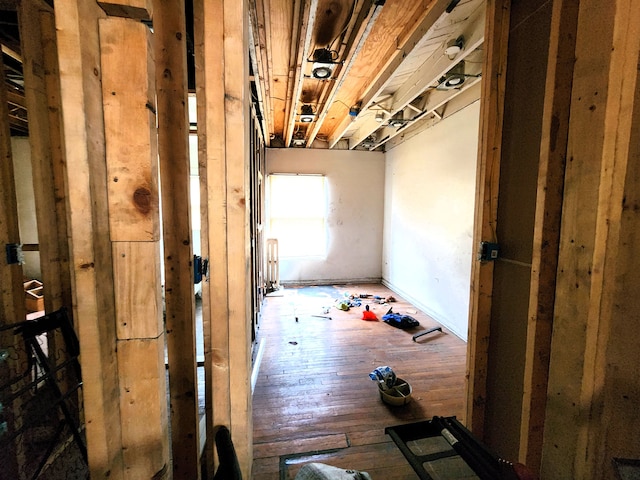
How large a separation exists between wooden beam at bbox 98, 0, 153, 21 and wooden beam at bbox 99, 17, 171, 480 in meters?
0.01

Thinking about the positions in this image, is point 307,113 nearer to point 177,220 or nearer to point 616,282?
point 177,220

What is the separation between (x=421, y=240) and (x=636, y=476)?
3616 mm

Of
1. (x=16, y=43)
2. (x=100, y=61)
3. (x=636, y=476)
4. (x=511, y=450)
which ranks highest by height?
(x=16, y=43)

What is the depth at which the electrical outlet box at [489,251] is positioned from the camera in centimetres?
145

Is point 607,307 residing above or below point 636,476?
above

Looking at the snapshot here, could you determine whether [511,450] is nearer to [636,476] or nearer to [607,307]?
[636,476]

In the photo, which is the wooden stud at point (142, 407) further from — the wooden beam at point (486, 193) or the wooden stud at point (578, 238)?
the wooden beam at point (486, 193)

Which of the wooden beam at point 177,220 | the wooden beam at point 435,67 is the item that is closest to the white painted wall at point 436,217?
the wooden beam at point 435,67

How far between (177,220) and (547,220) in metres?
1.58

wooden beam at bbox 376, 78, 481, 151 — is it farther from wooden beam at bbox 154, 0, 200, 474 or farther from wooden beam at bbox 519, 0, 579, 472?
wooden beam at bbox 154, 0, 200, 474

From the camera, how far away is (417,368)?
2.54 m

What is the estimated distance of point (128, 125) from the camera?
0.56 meters

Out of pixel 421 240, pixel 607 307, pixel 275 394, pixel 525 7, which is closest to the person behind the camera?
pixel 607 307

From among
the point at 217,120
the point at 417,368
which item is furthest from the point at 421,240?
the point at 217,120
